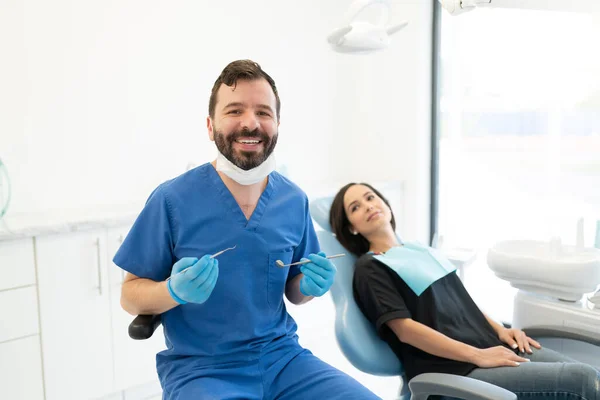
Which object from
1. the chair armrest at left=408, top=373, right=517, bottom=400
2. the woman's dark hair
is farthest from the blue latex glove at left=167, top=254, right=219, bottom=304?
the woman's dark hair

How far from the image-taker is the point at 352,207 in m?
1.91

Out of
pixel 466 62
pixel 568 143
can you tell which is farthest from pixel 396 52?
pixel 568 143

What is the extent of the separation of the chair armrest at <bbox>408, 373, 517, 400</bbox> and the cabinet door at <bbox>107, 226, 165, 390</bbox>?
1291 millimetres

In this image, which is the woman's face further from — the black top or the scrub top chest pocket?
the scrub top chest pocket

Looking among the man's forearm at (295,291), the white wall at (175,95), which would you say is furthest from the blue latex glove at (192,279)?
the white wall at (175,95)

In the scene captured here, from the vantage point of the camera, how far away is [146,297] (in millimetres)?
1253

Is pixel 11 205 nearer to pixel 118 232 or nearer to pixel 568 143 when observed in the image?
pixel 118 232

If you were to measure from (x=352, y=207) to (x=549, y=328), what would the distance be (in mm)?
738

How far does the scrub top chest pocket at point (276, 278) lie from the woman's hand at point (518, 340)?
81 cm

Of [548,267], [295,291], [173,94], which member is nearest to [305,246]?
[295,291]

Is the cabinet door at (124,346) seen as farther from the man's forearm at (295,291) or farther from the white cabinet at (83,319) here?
the man's forearm at (295,291)

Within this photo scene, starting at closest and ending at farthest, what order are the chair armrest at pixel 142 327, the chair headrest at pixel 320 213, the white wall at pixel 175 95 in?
the chair armrest at pixel 142 327, the chair headrest at pixel 320 213, the white wall at pixel 175 95

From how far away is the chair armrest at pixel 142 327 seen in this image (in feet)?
4.07

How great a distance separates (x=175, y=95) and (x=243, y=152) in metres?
1.63
